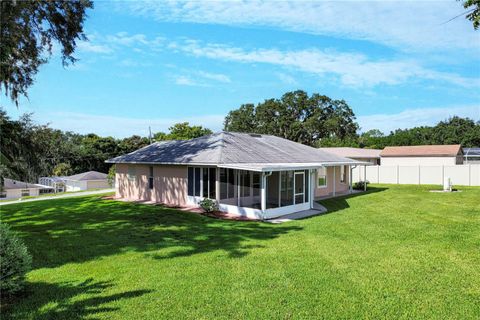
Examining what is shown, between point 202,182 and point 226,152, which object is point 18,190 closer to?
point 202,182

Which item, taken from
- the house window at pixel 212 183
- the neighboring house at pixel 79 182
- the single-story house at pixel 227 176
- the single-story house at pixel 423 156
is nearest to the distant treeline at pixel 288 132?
the neighboring house at pixel 79 182

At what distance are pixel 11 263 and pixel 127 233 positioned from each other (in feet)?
17.3

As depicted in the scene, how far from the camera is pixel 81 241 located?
372 inches

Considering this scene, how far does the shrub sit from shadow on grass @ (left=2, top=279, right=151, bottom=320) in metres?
0.27

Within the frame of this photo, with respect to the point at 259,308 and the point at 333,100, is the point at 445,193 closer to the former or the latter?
the point at 259,308

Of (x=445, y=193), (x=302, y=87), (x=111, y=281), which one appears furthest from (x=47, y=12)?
Result: (x=302, y=87)

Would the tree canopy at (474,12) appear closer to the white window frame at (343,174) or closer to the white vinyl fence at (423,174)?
the white window frame at (343,174)

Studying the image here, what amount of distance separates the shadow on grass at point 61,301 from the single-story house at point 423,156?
36446 millimetres

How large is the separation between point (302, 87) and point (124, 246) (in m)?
51.4

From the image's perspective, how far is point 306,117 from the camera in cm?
5669

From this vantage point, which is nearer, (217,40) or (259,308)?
(259,308)

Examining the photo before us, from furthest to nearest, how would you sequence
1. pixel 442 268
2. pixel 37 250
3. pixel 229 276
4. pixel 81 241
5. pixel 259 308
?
1. pixel 81 241
2. pixel 37 250
3. pixel 442 268
4. pixel 229 276
5. pixel 259 308

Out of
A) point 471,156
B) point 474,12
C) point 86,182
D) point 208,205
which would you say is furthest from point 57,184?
point 471,156

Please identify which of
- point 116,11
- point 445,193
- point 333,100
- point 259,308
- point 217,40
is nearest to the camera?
point 259,308
